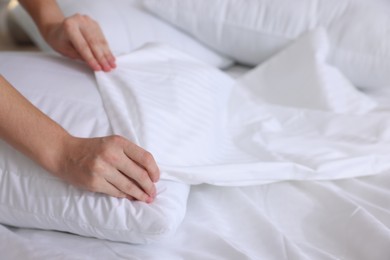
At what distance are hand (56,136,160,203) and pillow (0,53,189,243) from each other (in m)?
0.02

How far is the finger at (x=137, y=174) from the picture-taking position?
659 millimetres

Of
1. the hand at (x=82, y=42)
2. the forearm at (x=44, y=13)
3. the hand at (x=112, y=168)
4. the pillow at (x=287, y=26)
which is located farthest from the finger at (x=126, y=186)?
the pillow at (x=287, y=26)

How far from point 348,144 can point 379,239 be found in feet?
0.76

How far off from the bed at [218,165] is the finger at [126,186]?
0.02 meters

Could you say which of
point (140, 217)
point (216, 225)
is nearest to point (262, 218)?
point (216, 225)

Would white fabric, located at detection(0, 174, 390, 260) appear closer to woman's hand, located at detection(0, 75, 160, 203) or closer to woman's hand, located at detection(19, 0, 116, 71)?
woman's hand, located at detection(0, 75, 160, 203)

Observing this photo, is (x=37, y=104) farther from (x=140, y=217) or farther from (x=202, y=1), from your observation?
(x=202, y=1)

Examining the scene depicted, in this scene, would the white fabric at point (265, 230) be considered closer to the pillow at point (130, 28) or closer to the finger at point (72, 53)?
the finger at point (72, 53)

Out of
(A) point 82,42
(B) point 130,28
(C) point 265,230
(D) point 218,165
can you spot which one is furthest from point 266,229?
(B) point 130,28

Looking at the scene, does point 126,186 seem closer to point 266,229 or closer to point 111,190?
point 111,190

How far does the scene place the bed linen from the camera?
667 millimetres

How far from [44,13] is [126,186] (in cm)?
51

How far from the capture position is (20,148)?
679 millimetres

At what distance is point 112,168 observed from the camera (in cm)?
66
